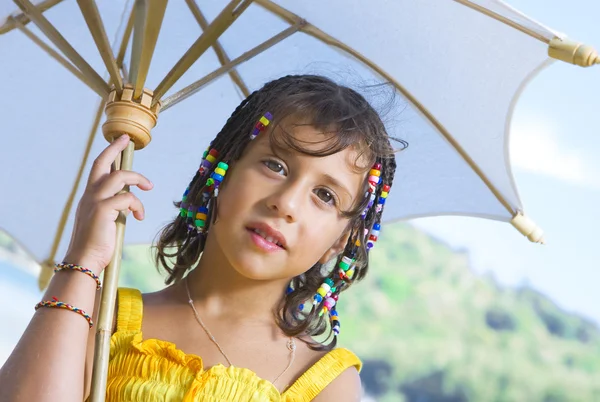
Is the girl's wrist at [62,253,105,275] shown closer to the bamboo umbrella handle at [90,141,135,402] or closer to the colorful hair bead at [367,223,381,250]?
the bamboo umbrella handle at [90,141,135,402]

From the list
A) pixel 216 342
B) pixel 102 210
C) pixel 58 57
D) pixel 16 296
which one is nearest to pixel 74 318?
pixel 102 210

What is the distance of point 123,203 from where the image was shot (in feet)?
4.10

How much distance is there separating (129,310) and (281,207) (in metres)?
0.33

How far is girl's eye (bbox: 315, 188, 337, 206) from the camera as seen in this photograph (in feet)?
4.65

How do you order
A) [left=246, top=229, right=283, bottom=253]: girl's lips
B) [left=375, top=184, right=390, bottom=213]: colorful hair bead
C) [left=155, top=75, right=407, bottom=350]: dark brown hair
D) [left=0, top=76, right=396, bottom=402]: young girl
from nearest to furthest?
1. [left=0, top=76, right=396, bottom=402]: young girl
2. [left=246, top=229, right=283, bottom=253]: girl's lips
3. [left=155, top=75, right=407, bottom=350]: dark brown hair
4. [left=375, top=184, right=390, bottom=213]: colorful hair bead

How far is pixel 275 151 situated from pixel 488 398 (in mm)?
7490

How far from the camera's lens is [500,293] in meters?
8.75

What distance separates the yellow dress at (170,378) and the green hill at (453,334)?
6.68m

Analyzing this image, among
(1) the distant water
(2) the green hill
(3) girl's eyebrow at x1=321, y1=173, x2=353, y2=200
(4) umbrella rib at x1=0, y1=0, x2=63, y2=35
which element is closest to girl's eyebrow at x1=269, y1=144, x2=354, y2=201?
(3) girl's eyebrow at x1=321, y1=173, x2=353, y2=200

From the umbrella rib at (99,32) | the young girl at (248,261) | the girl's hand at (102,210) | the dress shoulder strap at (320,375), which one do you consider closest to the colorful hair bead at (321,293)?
the young girl at (248,261)

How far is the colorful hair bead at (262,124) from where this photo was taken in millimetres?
1464

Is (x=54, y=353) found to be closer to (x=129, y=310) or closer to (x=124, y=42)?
(x=129, y=310)

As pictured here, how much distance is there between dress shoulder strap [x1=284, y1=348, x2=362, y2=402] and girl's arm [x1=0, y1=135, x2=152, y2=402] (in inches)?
13.8

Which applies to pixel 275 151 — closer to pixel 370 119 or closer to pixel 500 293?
pixel 370 119
